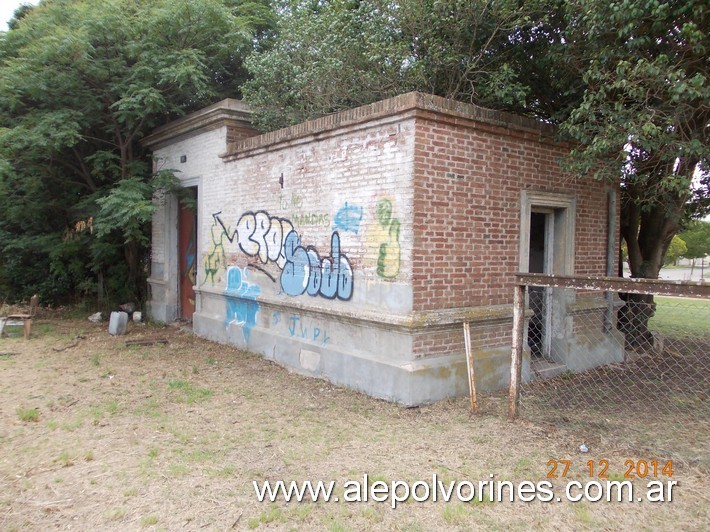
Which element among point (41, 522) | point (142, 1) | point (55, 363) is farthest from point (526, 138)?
point (142, 1)

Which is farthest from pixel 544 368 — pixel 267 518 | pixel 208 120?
pixel 208 120

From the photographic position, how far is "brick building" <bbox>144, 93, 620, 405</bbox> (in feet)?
18.6

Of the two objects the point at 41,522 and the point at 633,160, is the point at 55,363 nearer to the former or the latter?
the point at 41,522

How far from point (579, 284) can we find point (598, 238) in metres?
3.78

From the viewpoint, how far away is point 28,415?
5.30 metres

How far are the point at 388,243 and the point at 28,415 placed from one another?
14.0 feet

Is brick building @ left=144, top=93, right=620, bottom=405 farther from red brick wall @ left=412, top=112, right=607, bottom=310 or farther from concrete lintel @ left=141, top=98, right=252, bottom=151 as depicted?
concrete lintel @ left=141, top=98, right=252, bottom=151

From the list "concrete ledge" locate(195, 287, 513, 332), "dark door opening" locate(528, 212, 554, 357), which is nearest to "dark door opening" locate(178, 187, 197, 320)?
"concrete ledge" locate(195, 287, 513, 332)

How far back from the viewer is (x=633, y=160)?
6.48 m

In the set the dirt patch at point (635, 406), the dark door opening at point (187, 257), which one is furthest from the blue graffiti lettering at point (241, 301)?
the dirt patch at point (635, 406)

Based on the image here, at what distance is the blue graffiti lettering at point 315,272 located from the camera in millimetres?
6445

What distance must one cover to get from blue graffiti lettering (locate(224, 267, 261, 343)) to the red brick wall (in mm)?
3426

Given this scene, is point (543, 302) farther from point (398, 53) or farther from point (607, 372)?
point (398, 53)

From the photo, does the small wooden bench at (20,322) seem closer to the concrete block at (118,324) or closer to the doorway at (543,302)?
the concrete block at (118,324)
